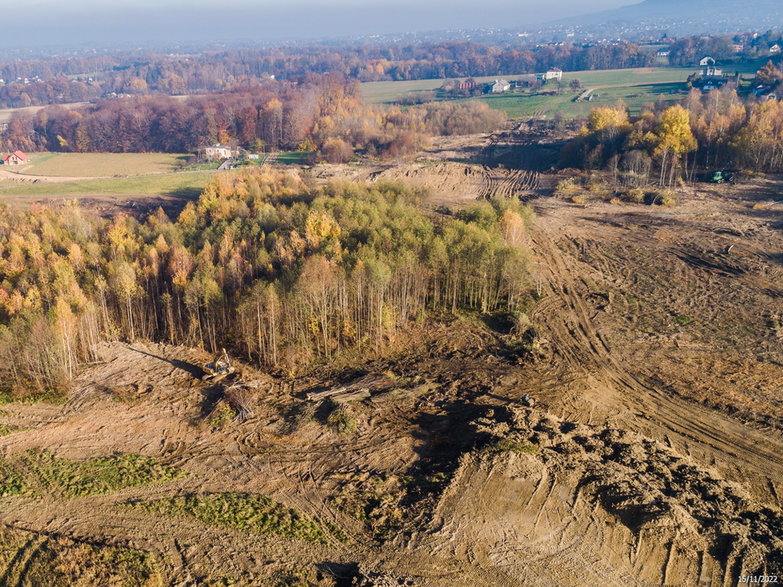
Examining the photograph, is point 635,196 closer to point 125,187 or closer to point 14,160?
point 125,187

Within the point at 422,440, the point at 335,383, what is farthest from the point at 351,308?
the point at 422,440

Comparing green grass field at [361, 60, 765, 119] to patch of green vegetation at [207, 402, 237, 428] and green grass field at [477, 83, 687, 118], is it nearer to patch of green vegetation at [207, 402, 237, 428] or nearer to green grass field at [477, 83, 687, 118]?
green grass field at [477, 83, 687, 118]

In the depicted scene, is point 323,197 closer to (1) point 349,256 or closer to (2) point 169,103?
(1) point 349,256

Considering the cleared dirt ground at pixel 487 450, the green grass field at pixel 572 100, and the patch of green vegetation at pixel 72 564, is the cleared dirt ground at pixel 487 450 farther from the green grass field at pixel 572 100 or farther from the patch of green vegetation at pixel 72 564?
the green grass field at pixel 572 100

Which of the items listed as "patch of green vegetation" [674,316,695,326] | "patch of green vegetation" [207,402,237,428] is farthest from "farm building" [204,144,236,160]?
"patch of green vegetation" [674,316,695,326]

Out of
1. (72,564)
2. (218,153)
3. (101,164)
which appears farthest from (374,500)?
(101,164)

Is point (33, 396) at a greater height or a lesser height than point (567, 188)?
lesser

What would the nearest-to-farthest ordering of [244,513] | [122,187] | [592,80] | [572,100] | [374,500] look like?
[244,513] → [374,500] → [122,187] → [572,100] → [592,80]
